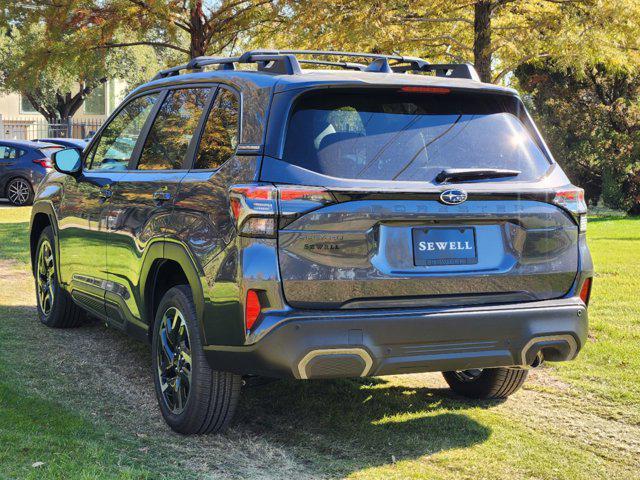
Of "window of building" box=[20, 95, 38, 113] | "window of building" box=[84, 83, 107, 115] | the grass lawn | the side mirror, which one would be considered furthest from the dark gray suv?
"window of building" box=[20, 95, 38, 113]

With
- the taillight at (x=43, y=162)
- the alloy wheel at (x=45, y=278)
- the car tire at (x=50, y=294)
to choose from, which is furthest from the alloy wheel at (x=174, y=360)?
the taillight at (x=43, y=162)

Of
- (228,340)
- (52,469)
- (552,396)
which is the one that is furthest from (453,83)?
(52,469)

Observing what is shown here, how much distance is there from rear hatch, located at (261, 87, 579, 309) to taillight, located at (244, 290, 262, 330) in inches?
5.7

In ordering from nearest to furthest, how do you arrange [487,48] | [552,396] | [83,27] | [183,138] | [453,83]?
[453,83]
[183,138]
[552,396]
[487,48]
[83,27]

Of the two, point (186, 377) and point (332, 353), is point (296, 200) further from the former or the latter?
point (186, 377)

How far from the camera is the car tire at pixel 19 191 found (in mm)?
21125

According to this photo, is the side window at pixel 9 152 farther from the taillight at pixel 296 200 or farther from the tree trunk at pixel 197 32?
the taillight at pixel 296 200

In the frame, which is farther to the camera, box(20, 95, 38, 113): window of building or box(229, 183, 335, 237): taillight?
box(20, 95, 38, 113): window of building

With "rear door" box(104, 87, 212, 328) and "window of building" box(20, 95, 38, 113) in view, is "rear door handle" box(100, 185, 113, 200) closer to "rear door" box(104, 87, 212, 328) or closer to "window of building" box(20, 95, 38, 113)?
"rear door" box(104, 87, 212, 328)

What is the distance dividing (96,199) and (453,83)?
2.60 meters

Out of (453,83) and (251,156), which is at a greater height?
(453,83)

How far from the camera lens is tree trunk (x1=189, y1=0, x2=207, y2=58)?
1770 cm

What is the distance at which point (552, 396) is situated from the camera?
5.93 metres

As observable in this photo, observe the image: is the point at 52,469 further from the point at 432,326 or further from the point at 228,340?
the point at 432,326
